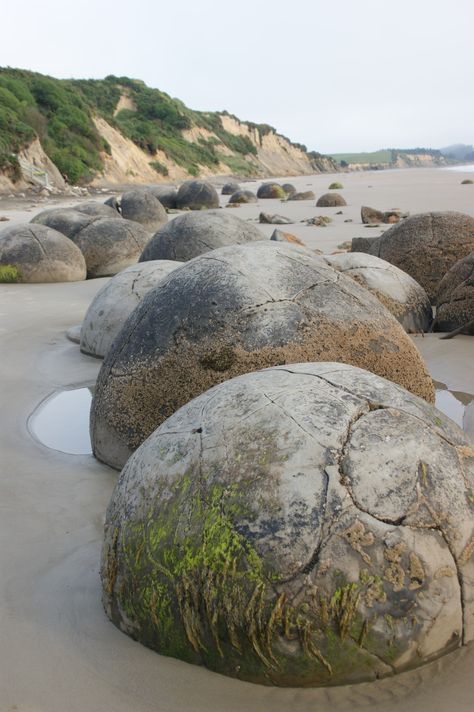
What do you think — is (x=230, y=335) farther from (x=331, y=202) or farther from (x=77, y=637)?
(x=331, y=202)

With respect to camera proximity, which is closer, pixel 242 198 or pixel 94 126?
pixel 242 198

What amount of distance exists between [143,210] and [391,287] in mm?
11429

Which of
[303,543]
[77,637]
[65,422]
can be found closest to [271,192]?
[65,422]

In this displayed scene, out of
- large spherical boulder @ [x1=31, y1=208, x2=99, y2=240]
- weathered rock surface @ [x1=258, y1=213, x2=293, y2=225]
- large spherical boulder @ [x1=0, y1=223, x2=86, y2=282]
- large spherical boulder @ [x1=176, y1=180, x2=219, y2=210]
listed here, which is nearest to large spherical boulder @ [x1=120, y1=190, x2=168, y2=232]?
weathered rock surface @ [x1=258, y1=213, x2=293, y2=225]

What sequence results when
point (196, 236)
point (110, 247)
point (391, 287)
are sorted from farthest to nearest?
point (110, 247)
point (196, 236)
point (391, 287)

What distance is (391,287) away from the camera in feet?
23.2

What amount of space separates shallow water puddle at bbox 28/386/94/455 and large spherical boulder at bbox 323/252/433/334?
283cm

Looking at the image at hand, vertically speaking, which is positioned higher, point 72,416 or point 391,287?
point 391,287

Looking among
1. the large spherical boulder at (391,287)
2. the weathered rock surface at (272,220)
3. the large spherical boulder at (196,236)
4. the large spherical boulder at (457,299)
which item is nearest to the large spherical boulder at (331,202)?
the weathered rock surface at (272,220)

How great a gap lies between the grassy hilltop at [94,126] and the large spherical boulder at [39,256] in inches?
737

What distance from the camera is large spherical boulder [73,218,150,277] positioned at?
11.5 meters

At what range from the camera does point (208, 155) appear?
59.3 m

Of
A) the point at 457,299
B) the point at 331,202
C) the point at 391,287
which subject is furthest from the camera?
the point at 331,202

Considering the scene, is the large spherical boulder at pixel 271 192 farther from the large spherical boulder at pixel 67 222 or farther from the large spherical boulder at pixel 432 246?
the large spherical boulder at pixel 432 246
